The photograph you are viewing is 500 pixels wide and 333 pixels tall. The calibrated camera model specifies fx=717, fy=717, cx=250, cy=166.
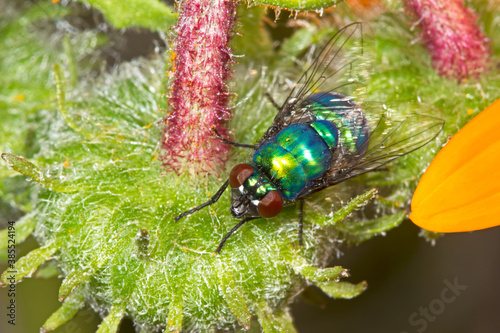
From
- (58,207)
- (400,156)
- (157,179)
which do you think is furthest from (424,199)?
(58,207)

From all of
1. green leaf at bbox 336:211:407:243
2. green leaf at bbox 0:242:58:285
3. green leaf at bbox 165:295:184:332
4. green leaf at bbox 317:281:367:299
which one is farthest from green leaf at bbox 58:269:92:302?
green leaf at bbox 336:211:407:243

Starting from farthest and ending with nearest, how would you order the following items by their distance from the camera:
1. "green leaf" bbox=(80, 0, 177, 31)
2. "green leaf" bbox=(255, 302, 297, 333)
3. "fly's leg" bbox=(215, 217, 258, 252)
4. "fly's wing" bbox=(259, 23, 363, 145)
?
"green leaf" bbox=(80, 0, 177, 31) < "fly's wing" bbox=(259, 23, 363, 145) < "green leaf" bbox=(255, 302, 297, 333) < "fly's leg" bbox=(215, 217, 258, 252)

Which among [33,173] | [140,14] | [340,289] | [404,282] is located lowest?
[404,282]

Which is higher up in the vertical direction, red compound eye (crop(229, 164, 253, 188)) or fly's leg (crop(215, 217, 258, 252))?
red compound eye (crop(229, 164, 253, 188))

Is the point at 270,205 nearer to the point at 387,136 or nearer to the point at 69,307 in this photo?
the point at 387,136

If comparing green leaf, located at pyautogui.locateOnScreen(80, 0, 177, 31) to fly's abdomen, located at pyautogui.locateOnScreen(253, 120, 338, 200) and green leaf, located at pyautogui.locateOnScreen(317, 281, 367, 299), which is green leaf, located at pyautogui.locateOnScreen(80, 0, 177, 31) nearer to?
fly's abdomen, located at pyautogui.locateOnScreen(253, 120, 338, 200)

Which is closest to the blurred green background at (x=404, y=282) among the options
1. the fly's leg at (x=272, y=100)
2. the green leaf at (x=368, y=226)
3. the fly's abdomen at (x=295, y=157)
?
the fly's leg at (x=272, y=100)

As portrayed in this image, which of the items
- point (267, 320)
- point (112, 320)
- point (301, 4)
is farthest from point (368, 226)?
point (112, 320)
